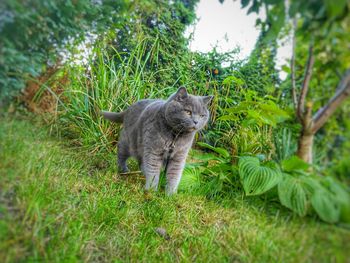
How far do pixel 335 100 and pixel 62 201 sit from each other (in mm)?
→ 1213

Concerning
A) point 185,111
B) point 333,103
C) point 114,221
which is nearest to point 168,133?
point 185,111

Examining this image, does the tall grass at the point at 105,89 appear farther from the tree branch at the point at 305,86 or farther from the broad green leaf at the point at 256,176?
the tree branch at the point at 305,86

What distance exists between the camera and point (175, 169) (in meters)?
2.30

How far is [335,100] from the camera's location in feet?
2.69

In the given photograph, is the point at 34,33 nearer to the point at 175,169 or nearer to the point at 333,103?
the point at 333,103

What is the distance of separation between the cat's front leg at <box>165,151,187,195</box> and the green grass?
0.50 feet

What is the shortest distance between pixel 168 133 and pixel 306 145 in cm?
136

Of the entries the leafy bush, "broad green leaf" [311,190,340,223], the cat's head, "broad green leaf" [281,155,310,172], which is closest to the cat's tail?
the cat's head

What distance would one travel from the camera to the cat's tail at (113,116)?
254 centimetres

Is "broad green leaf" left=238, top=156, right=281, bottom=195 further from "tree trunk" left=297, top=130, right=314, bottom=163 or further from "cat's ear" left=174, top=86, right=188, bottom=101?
"cat's ear" left=174, top=86, right=188, bottom=101

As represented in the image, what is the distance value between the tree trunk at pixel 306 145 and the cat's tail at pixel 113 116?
1.82 m

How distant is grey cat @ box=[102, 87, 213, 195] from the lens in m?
2.17

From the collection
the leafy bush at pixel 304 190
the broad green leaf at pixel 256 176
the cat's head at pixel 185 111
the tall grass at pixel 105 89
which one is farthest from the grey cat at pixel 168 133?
the leafy bush at pixel 304 190

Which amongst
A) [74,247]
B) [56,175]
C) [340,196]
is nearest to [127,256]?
[74,247]
